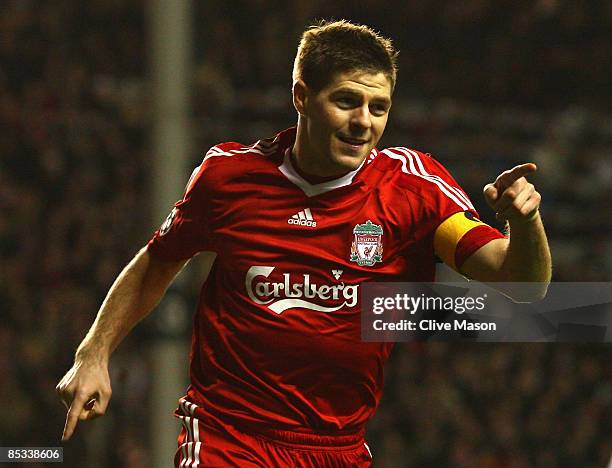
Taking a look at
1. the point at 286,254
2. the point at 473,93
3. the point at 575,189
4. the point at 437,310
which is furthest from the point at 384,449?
the point at 286,254

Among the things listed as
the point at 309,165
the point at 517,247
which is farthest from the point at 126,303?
the point at 517,247

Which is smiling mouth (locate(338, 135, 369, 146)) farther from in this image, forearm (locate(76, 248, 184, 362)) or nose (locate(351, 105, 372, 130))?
forearm (locate(76, 248, 184, 362))

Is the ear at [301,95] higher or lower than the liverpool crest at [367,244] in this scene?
higher

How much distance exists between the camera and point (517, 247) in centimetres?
287

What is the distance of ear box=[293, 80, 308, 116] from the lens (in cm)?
326

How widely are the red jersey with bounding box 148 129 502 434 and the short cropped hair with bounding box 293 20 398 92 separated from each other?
27 centimetres

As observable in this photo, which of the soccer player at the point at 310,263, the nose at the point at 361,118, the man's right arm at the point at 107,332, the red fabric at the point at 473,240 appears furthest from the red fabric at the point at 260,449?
the nose at the point at 361,118

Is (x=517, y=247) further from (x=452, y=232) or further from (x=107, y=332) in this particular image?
(x=107, y=332)

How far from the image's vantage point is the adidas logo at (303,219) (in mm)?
3270

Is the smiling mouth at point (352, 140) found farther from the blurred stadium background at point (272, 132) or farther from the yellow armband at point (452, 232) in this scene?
the blurred stadium background at point (272, 132)

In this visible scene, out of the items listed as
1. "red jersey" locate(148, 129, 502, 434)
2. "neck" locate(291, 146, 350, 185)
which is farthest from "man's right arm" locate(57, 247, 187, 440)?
"neck" locate(291, 146, 350, 185)

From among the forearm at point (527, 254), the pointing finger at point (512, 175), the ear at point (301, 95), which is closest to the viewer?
the pointing finger at point (512, 175)

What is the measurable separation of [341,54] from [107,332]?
3.20ft

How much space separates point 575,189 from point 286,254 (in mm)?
6024
